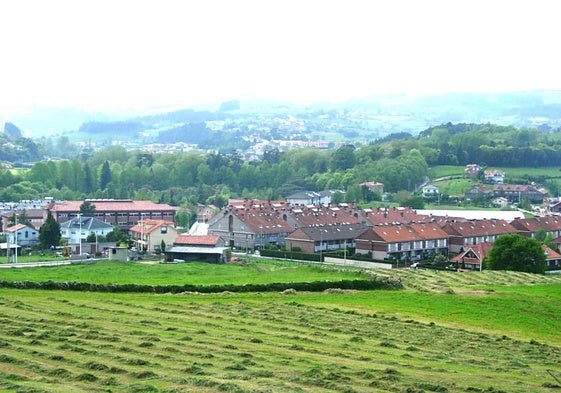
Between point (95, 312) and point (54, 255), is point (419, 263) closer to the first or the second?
point (54, 255)

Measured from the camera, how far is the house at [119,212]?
75.9 m

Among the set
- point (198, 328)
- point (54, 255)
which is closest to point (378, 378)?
point (198, 328)

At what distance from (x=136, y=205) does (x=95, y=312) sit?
52.3 m

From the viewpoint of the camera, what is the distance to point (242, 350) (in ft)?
74.6

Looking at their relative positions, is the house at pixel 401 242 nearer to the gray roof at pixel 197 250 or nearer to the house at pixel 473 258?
the house at pixel 473 258

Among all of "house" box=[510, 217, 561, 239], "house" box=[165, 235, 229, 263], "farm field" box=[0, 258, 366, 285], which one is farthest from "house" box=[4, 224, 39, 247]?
"house" box=[510, 217, 561, 239]

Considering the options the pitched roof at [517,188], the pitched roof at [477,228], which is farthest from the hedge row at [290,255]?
the pitched roof at [517,188]

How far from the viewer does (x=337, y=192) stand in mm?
103625

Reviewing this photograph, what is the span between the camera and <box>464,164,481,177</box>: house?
117562 mm

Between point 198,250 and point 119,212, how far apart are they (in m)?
22.3

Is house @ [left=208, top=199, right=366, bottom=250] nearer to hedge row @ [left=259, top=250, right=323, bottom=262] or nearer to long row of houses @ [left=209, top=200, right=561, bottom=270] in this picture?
long row of houses @ [left=209, top=200, right=561, bottom=270]

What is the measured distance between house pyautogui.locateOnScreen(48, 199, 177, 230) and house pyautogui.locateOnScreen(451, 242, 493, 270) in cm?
2797

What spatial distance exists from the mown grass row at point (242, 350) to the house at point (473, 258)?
25478 mm

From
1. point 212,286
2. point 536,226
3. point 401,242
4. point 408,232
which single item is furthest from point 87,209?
point 212,286
